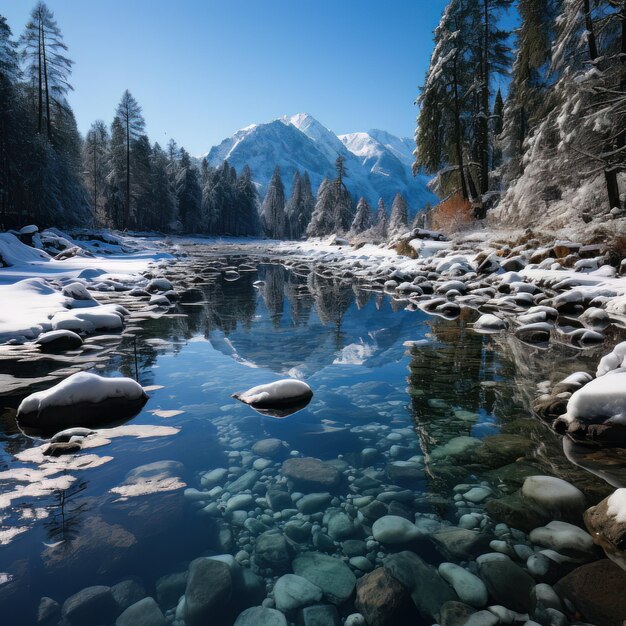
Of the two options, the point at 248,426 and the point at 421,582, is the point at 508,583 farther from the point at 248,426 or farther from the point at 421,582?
the point at 248,426

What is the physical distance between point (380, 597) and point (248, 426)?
2155 mm

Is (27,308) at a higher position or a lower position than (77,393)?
higher

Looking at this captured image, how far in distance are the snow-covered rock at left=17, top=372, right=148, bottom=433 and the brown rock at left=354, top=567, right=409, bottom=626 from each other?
2897 mm

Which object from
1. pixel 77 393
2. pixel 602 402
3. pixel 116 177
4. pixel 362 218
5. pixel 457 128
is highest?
pixel 116 177

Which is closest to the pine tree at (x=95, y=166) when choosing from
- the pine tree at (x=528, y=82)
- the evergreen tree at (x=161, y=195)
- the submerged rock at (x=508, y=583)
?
the evergreen tree at (x=161, y=195)

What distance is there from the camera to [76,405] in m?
3.73

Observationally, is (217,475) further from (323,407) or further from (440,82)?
(440,82)

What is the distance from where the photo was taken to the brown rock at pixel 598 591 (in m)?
1.81

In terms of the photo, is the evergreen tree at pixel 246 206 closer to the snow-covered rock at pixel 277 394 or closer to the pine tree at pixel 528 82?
the pine tree at pixel 528 82

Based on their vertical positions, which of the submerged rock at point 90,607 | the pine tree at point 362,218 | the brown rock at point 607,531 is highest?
the pine tree at point 362,218

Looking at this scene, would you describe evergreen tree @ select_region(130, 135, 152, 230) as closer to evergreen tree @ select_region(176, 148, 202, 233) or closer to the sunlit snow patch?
evergreen tree @ select_region(176, 148, 202, 233)

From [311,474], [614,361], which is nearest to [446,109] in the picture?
[614,361]

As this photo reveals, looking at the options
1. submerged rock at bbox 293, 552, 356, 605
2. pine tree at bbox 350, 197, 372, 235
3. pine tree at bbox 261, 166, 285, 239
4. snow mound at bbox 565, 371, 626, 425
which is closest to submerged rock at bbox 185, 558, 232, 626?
submerged rock at bbox 293, 552, 356, 605

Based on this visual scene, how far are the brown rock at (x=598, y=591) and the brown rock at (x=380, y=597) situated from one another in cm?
80
